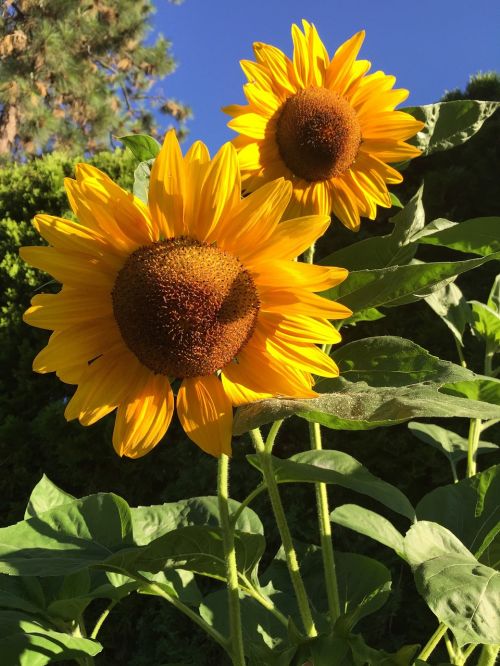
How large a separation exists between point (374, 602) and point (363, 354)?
73cm

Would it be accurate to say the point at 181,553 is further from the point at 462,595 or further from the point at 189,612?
the point at 462,595

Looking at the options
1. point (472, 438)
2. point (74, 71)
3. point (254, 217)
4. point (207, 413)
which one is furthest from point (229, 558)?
point (74, 71)

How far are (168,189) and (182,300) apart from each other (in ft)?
0.58

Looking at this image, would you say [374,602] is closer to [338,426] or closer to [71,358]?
[338,426]

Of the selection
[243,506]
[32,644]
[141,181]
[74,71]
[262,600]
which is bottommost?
[32,644]

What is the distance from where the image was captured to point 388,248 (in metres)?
1.23

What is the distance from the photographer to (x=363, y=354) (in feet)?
3.51

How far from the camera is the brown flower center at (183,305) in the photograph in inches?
37.9

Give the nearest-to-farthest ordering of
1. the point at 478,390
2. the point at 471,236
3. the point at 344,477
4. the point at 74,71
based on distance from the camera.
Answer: the point at 344,477 < the point at 471,236 < the point at 478,390 < the point at 74,71

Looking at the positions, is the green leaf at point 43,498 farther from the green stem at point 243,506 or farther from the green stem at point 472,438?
the green stem at point 472,438

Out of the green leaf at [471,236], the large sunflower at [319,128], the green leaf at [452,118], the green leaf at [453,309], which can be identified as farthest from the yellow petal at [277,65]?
the green leaf at [453,309]

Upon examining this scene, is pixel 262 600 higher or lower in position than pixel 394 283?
lower

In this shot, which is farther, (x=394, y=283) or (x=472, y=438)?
(x=472, y=438)

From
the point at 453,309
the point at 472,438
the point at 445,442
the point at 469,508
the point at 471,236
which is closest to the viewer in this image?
the point at 471,236
